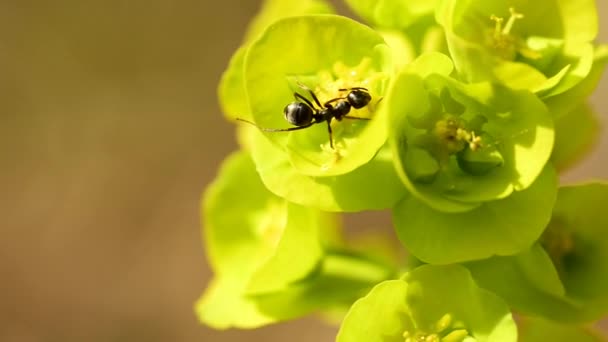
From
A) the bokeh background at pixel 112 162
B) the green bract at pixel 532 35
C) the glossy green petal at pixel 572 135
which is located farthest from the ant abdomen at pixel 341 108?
the bokeh background at pixel 112 162

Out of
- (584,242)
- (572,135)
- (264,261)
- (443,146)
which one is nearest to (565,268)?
(584,242)

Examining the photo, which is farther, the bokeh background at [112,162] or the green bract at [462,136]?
the bokeh background at [112,162]

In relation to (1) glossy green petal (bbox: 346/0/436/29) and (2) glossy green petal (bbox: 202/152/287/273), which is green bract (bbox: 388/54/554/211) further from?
(2) glossy green petal (bbox: 202/152/287/273)

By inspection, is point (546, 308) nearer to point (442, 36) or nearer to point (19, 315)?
point (442, 36)

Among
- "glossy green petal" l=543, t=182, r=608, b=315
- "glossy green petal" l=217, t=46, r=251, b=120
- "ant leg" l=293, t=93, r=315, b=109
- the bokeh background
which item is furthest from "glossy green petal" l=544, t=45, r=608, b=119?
the bokeh background

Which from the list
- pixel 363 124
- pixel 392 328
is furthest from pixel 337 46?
pixel 392 328

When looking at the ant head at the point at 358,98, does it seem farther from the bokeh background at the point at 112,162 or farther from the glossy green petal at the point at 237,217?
the bokeh background at the point at 112,162
